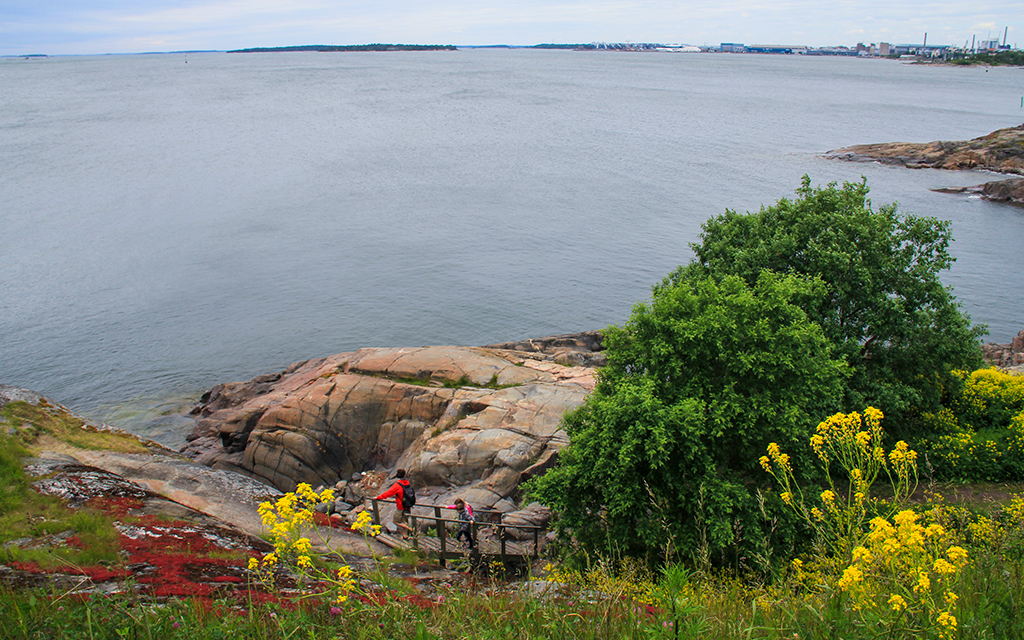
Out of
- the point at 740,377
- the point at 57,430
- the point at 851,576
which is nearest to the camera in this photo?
the point at 851,576

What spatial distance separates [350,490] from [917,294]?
74.7 ft

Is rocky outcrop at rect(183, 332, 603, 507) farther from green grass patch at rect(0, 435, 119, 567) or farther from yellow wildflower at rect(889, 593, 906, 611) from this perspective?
yellow wildflower at rect(889, 593, 906, 611)

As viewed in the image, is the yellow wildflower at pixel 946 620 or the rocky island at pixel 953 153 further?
the rocky island at pixel 953 153

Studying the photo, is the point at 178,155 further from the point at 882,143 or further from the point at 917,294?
the point at 882,143

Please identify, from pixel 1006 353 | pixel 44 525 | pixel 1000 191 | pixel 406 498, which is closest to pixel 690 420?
pixel 406 498

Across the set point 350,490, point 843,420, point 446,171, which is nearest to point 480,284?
point 350,490

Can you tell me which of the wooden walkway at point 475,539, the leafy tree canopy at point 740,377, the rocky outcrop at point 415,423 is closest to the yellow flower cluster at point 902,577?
the leafy tree canopy at point 740,377

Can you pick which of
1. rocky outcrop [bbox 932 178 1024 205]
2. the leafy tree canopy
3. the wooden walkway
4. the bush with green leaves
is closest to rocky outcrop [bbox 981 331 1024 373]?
the bush with green leaves

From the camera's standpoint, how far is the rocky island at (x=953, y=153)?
276 feet

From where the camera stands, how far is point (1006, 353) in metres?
35.3

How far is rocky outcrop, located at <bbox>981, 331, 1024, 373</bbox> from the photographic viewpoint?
34250mm

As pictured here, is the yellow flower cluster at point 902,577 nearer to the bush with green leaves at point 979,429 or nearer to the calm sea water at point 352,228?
the bush with green leaves at point 979,429

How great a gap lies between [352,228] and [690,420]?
51059mm

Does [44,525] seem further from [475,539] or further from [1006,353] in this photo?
[1006,353]
